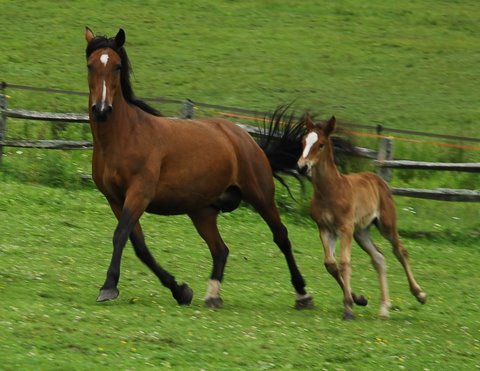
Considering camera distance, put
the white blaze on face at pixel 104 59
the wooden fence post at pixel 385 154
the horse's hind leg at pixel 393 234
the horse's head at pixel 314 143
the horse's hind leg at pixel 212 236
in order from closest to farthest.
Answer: the white blaze on face at pixel 104 59, the horse's head at pixel 314 143, the horse's hind leg at pixel 212 236, the horse's hind leg at pixel 393 234, the wooden fence post at pixel 385 154

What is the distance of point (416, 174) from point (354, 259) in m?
5.81

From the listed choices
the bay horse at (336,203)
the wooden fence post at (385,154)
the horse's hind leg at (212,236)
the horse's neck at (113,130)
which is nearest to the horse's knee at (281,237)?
the horse's hind leg at (212,236)

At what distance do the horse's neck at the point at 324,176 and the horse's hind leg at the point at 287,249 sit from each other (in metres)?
0.85

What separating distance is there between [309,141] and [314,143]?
6 centimetres

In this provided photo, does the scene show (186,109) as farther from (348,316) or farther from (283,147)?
(348,316)

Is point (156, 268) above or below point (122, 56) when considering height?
below

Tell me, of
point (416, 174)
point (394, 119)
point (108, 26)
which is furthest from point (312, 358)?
point (108, 26)

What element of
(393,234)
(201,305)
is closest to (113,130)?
(201,305)

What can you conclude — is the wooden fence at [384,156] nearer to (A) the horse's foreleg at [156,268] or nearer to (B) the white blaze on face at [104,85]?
(A) the horse's foreleg at [156,268]

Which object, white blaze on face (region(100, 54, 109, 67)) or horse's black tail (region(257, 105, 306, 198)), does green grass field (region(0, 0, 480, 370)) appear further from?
white blaze on face (region(100, 54, 109, 67))

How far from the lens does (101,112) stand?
35.7 feet

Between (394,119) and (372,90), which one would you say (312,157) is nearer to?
(394,119)

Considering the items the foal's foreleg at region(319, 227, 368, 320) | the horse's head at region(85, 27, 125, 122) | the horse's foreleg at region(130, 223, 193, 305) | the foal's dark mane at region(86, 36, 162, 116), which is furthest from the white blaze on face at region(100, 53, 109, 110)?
the foal's foreleg at region(319, 227, 368, 320)

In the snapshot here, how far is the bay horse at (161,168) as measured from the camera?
11055mm
